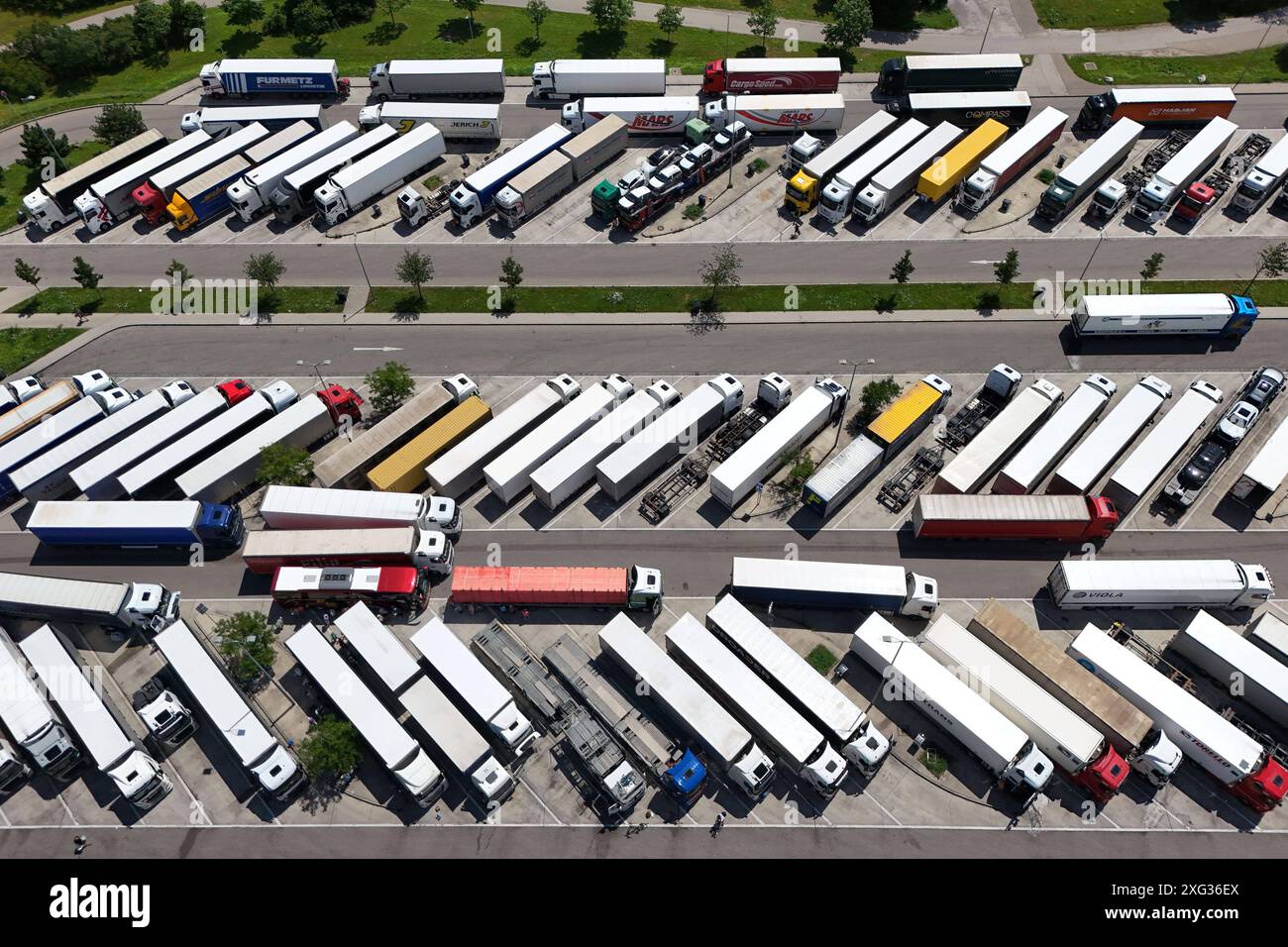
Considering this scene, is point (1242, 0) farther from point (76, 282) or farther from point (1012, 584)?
point (76, 282)

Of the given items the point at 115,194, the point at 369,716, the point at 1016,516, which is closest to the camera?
the point at 369,716

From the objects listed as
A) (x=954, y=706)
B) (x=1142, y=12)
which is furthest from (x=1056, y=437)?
(x=1142, y=12)

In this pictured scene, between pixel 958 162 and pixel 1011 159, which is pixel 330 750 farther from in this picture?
pixel 1011 159

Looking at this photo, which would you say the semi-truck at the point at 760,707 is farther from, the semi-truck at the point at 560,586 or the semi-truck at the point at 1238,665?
the semi-truck at the point at 1238,665

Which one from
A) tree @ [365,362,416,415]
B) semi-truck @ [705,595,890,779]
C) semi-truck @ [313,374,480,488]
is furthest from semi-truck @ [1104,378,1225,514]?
tree @ [365,362,416,415]

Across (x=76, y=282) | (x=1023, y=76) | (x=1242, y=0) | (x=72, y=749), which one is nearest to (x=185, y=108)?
(x=76, y=282)

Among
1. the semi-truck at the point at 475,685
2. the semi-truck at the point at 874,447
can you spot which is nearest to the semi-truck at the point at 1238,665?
the semi-truck at the point at 874,447

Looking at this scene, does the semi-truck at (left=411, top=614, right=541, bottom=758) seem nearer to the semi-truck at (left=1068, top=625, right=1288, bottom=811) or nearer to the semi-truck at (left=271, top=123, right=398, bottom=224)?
the semi-truck at (left=1068, top=625, right=1288, bottom=811)
